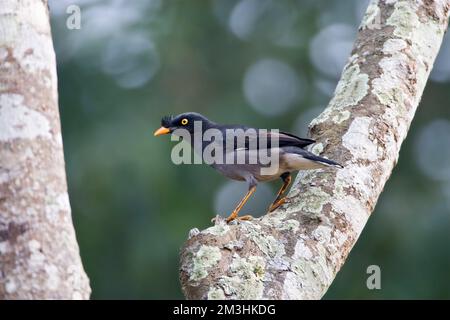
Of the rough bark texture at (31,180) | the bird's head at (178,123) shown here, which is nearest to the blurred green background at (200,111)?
the bird's head at (178,123)

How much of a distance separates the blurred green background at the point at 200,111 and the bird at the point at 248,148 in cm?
434

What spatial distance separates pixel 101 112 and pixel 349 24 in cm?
484

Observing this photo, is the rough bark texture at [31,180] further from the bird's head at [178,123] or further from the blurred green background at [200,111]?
the blurred green background at [200,111]

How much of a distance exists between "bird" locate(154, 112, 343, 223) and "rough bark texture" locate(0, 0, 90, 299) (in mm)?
2281

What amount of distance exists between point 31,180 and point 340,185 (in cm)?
198

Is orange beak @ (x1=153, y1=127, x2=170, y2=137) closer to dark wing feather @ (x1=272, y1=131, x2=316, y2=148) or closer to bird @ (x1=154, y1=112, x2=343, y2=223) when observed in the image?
bird @ (x1=154, y1=112, x2=343, y2=223)

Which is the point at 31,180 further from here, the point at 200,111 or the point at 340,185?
the point at 200,111

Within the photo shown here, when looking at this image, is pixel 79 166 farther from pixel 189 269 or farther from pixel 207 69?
pixel 189 269

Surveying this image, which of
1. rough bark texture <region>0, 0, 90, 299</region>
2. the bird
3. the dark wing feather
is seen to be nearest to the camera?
rough bark texture <region>0, 0, 90, 299</region>

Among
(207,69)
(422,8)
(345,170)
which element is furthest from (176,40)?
(345,170)

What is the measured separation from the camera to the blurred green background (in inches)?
429

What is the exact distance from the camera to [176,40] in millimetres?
12820

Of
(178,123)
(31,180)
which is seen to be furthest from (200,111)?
(31,180)

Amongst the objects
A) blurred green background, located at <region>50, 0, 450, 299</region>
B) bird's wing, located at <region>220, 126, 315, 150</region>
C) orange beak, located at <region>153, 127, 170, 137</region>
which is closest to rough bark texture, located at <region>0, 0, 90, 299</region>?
bird's wing, located at <region>220, 126, 315, 150</region>
